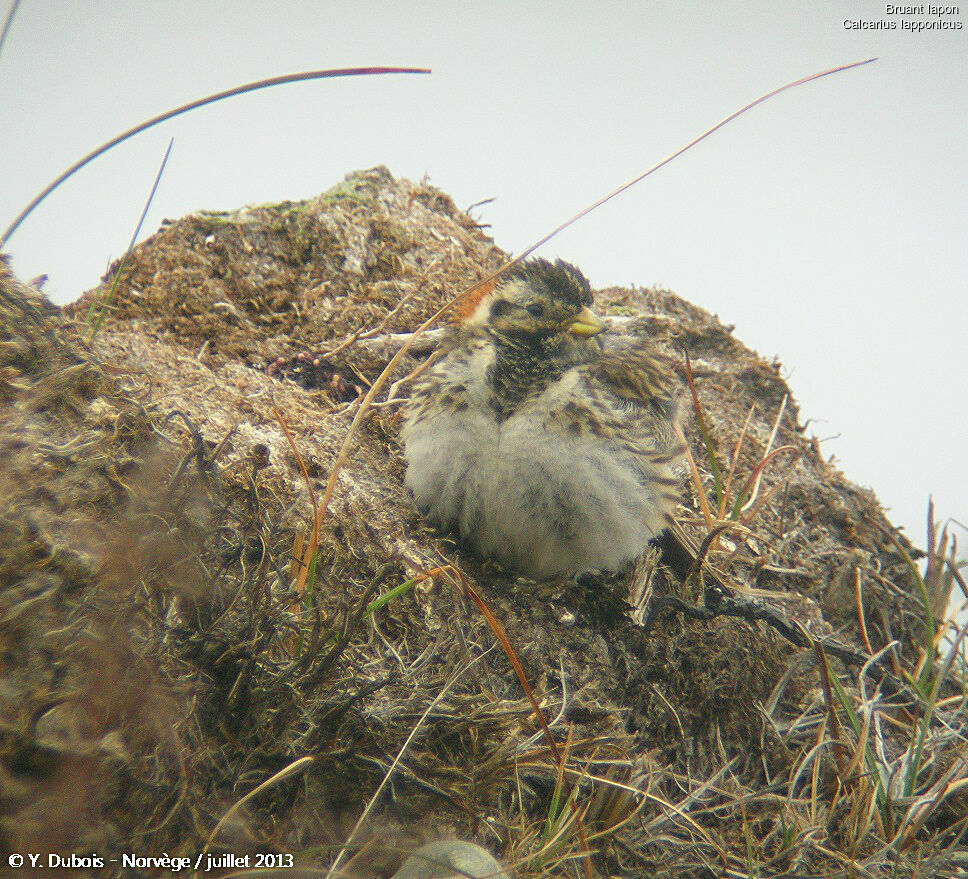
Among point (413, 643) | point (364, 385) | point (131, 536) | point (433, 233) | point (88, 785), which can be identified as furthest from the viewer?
point (433, 233)

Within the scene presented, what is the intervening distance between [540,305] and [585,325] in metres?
0.22

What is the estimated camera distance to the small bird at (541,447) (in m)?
2.76

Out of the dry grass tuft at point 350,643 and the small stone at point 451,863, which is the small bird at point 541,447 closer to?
the dry grass tuft at point 350,643

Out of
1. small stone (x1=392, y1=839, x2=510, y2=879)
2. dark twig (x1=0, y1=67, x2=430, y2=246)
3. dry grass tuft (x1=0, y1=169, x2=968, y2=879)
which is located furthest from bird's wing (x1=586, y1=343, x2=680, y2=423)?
small stone (x1=392, y1=839, x2=510, y2=879)

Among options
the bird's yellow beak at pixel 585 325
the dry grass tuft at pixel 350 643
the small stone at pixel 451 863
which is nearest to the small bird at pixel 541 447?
the bird's yellow beak at pixel 585 325

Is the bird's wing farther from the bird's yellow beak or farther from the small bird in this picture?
the bird's yellow beak

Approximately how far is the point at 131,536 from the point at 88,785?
503mm

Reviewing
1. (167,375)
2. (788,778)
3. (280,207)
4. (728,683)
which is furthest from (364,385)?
(788,778)

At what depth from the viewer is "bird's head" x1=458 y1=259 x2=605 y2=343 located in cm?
323

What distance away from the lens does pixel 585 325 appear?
323 cm

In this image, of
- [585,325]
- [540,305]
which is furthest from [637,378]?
[540,305]

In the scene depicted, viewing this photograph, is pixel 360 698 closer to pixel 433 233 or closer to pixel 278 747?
pixel 278 747

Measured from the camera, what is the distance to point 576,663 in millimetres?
2707

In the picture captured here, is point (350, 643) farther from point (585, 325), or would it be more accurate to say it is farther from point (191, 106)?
point (585, 325)
